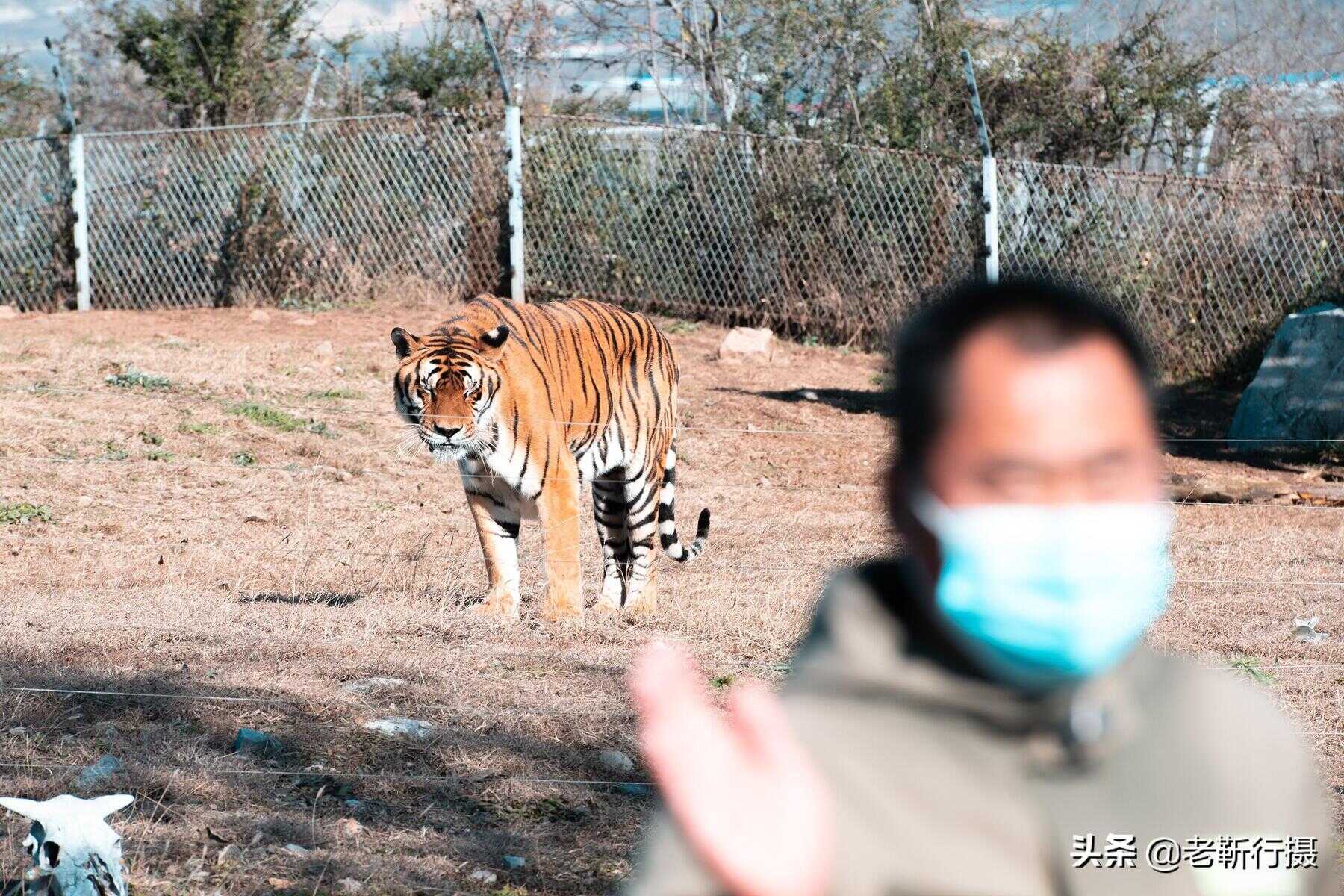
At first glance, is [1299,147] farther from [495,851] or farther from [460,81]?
[495,851]

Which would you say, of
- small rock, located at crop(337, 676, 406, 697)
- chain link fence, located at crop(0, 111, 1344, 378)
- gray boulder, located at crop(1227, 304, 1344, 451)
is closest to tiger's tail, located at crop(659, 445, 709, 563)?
small rock, located at crop(337, 676, 406, 697)

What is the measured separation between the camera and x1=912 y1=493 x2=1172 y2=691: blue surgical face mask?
1.08m

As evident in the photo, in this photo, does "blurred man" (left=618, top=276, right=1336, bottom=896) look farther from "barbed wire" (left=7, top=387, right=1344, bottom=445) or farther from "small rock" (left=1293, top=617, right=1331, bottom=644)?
"barbed wire" (left=7, top=387, right=1344, bottom=445)

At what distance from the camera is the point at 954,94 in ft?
53.1

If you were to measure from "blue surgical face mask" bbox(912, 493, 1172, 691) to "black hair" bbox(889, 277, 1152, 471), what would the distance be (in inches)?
2.3

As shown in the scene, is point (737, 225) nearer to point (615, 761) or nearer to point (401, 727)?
point (401, 727)

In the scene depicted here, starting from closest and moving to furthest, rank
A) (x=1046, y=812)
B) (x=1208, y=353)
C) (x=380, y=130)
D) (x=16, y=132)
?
1. (x=1046, y=812)
2. (x=1208, y=353)
3. (x=380, y=130)
4. (x=16, y=132)

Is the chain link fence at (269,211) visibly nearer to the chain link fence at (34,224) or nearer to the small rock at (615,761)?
the chain link fence at (34,224)

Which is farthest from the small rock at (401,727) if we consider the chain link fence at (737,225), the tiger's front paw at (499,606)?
the chain link fence at (737,225)

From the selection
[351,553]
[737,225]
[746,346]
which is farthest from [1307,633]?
[737,225]

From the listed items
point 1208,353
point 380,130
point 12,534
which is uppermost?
point 380,130

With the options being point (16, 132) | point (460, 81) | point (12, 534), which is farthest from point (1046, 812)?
point (16, 132)

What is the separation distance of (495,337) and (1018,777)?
19.7 ft

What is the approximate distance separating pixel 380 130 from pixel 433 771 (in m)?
13.0
